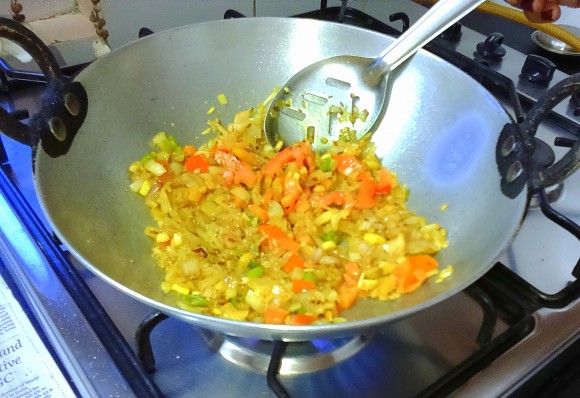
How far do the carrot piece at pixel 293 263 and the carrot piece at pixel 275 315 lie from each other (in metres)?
0.09

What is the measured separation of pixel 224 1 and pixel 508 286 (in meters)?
0.92

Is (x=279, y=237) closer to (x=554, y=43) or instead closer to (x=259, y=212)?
(x=259, y=212)

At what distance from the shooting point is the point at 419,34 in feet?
2.87

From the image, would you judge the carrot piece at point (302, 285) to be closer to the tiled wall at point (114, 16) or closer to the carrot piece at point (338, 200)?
the carrot piece at point (338, 200)

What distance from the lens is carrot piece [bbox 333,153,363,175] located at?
939 millimetres

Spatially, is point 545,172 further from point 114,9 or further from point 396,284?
point 114,9

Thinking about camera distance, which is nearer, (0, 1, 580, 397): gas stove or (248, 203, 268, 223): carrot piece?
(0, 1, 580, 397): gas stove

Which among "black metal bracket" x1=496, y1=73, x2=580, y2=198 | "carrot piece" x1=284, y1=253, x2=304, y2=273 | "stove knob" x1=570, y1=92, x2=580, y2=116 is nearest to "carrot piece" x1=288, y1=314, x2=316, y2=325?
"carrot piece" x1=284, y1=253, x2=304, y2=273

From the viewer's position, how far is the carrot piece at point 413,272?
A: 2.36 feet

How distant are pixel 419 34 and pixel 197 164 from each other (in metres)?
0.44

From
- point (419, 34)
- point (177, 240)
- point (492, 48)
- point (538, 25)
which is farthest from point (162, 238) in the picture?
point (538, 25)

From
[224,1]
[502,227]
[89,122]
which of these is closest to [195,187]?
[89,122]

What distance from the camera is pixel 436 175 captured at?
90cm

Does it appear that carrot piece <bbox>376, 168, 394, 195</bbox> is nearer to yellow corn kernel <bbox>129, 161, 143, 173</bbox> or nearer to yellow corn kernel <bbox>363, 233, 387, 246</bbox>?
yellow corn kernel <bbox>363, 233, 387, 246</bbox>
